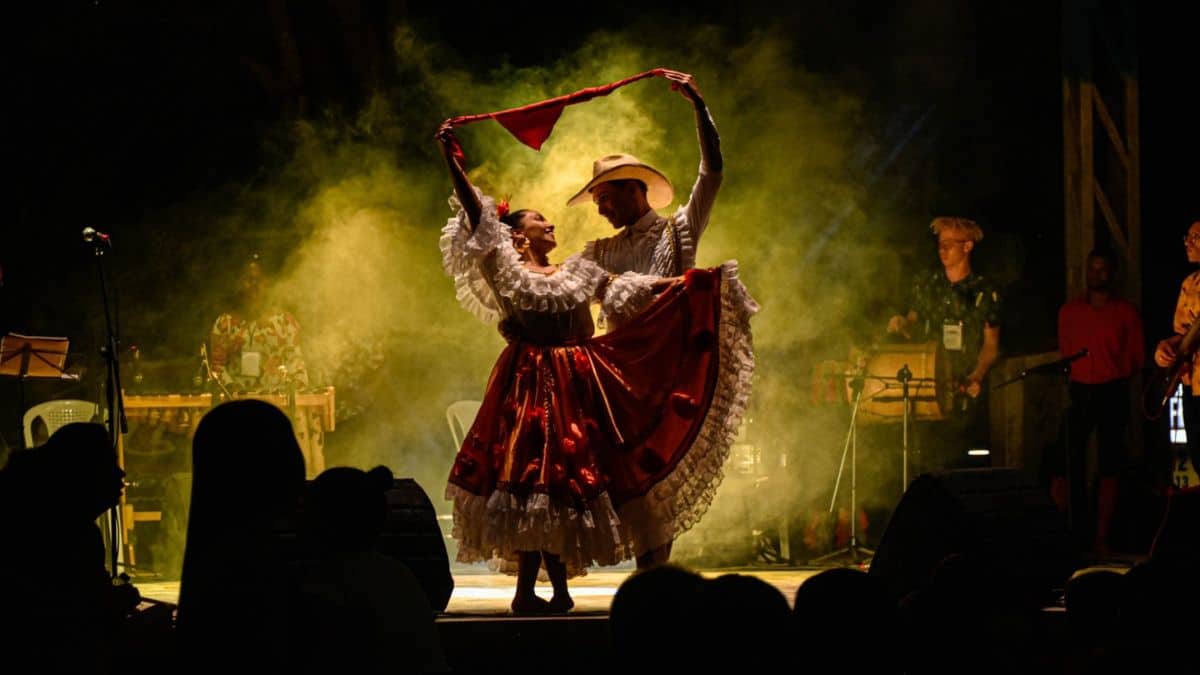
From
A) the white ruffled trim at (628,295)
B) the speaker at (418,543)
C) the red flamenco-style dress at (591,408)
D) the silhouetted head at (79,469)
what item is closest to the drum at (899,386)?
the red flamenco-style dress at (591,408)

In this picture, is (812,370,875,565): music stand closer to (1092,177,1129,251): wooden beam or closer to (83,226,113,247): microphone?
(1092,177,1129,251): wooden beam

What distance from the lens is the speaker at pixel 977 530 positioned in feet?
14.9

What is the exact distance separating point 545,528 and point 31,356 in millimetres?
3923

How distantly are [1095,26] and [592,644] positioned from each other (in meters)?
5.93

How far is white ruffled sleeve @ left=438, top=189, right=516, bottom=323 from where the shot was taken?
531cm

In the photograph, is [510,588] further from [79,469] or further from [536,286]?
[79,469]

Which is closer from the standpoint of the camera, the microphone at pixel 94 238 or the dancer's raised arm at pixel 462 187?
the dancer's raised arm at pixel 462 187

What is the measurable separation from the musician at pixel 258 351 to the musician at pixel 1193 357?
536cm

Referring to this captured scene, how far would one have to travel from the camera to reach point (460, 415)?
9.48 meters

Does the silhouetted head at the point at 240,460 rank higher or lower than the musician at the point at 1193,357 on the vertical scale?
lower

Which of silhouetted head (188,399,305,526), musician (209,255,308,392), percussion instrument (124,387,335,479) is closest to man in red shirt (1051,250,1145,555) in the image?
percussion instrument (124,387,335,479)

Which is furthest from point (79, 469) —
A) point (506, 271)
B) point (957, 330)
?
point (957, 330)

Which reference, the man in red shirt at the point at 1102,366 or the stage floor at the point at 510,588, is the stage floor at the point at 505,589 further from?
the man in red shirt at the point at 1102,366

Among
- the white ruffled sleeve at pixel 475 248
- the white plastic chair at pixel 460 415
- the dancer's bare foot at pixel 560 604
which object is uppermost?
the white ruffled sleeve at pixel 475 248
